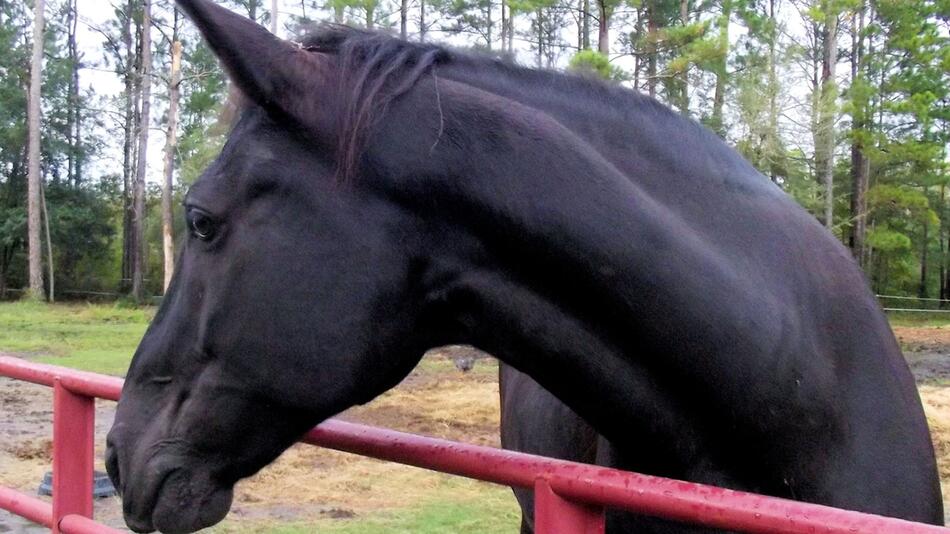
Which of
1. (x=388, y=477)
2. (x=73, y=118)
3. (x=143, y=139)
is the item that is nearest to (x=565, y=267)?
(x=388, y=477)

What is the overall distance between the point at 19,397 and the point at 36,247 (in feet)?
65.8

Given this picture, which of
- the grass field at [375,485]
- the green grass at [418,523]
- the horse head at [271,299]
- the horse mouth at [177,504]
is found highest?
the horse head at [271,299]

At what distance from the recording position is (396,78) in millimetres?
1565

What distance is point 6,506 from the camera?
2812 mm

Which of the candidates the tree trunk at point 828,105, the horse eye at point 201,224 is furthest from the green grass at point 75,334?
the tree trunk at point 828,105

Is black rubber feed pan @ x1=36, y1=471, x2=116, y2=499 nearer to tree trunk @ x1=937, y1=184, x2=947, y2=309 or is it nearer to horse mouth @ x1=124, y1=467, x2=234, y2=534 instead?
horse mouth @ x1=124, y1=467, x2=234, y2=534

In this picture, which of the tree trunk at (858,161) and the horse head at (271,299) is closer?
the horse head at (271,299)

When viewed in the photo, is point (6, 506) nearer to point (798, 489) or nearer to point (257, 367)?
point (257, 367)

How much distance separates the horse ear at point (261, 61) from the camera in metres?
1.41

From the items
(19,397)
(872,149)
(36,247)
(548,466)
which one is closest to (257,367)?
(548,466)

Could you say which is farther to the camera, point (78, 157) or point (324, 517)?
point (78, 157)

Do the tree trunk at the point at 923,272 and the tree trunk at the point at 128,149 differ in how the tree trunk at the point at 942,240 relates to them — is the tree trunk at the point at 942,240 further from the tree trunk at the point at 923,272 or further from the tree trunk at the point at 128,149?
the tree trunk at the point at 128,149

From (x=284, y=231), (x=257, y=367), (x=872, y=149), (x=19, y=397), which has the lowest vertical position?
(x=19, y=397)

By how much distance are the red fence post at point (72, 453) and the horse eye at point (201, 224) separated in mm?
1288
